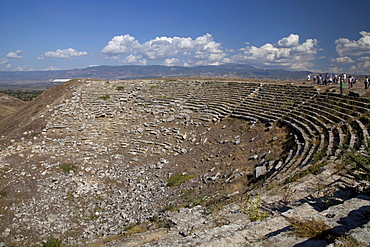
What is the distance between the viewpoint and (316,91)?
903 inches

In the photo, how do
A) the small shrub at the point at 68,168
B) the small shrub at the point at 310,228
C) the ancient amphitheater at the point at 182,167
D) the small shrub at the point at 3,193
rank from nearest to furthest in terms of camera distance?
the small shrub at the point at 310,228, the ancient amphitheater at the point at 182,167, the small shrub at the point at 3,193, the small shrub at the point at 68,168

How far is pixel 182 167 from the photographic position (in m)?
17.3

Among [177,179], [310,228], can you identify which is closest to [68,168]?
[177,179]

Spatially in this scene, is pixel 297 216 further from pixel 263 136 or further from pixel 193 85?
pixel 193 85

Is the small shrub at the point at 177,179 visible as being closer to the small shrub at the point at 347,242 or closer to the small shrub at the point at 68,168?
the small shrub at the point at 68,168

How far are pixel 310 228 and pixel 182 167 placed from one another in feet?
42.1

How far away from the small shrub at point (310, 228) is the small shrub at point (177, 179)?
1043cm

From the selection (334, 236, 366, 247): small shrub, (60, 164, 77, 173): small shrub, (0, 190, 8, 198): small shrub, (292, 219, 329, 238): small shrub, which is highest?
(334, 236, 366, 247): small shrub

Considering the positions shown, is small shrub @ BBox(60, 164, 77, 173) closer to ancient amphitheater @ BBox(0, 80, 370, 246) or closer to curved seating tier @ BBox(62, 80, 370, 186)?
ancient amphitheater @ BBox(0, 80, 370, 246)

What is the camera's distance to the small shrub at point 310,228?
4617 mm

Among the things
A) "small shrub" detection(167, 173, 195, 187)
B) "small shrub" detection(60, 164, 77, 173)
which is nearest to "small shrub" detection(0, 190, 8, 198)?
"small shrub" detection(60, 164, 77, 173)

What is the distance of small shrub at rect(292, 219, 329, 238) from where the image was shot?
4617 mm

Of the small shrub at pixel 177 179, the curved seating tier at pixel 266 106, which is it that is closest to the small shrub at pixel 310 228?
the curved seating tier at pixel 266 106

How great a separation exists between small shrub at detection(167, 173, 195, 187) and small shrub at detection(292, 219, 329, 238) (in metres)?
10.4
